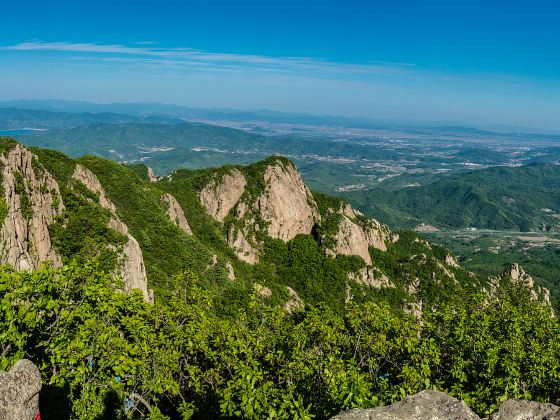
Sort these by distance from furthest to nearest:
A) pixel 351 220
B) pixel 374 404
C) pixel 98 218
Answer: pixel 351 220
pixel 98 218
pixel 374 404

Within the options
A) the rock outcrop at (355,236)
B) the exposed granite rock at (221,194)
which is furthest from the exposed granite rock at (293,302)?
the exposed granite rock at (221,194)

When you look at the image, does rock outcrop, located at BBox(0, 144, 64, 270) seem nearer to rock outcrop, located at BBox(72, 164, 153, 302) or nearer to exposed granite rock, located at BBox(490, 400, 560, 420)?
rock outcrop, located at BBox(72, 164, 153, 302)

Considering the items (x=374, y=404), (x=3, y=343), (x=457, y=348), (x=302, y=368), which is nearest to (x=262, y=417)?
(x=302, y=368)

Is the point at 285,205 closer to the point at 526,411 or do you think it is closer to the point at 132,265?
the point at 132,265

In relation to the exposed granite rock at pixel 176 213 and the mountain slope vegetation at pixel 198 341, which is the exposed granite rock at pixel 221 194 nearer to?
the exposed granite rock at pixel 176 213

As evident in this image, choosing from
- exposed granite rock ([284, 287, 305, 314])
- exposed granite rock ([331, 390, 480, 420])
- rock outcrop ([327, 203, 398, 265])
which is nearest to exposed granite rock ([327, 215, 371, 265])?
rock outcrop ([327, 203, 398, 265])

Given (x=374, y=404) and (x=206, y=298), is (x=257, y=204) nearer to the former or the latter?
(x=206, y=298)
